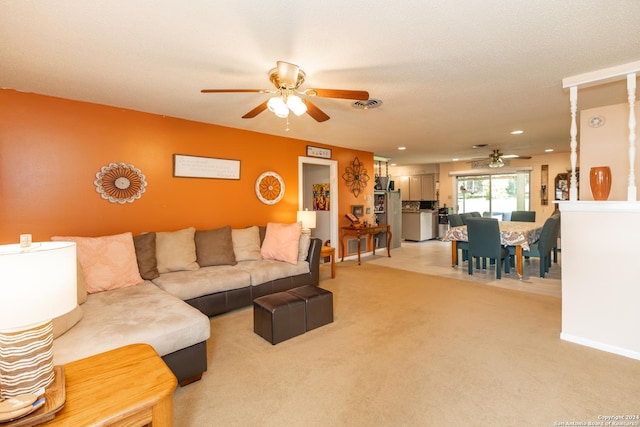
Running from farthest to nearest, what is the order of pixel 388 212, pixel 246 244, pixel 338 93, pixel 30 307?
pixel 388 212 < pixel 246 244 < pixel 338 93 < pixel 30 307

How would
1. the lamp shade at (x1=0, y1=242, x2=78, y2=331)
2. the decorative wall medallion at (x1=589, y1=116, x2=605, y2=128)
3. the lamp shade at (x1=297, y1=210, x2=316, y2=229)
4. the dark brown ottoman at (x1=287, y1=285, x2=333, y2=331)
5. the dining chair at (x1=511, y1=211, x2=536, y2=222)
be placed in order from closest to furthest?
the lamp shade at (x1=0, y1=242, x2=78, y2=331), the dark brown ottoman at (x1=287, y1=285, x2=333, y2=331), the decorative wall medallion at (x1=589, y1=116, x2=605, y2=128), the lamp shade at (x1=297, y1=210, x2=316, y2=229), the dining chair at (x1=511, y1=211, x2=536, y2=222)

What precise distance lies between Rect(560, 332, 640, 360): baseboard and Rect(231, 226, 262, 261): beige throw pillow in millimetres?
3251

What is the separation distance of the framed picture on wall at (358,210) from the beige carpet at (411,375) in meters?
3.17

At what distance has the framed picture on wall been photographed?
624cm

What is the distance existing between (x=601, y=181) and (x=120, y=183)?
4.64 m

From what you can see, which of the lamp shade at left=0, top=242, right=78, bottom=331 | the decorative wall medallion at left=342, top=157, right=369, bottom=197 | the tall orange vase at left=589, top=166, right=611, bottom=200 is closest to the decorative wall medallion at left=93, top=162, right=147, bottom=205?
the lamp shade at left=0, top=242, right=78, bottom=331

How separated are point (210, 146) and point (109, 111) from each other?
1.14 m

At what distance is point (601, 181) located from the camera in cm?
249

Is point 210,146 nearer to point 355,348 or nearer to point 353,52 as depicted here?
point 353,52

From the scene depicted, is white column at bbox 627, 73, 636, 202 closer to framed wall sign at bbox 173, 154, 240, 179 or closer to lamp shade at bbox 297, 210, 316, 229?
lamp shade at bbox 297, 210, 316, 229

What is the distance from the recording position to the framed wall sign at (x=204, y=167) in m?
3.76

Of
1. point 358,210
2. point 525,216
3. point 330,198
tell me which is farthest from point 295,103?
point 525,216

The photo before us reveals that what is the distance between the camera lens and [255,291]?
338 centimetres

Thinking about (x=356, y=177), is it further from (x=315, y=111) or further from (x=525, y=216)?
(x=315, y=111)
